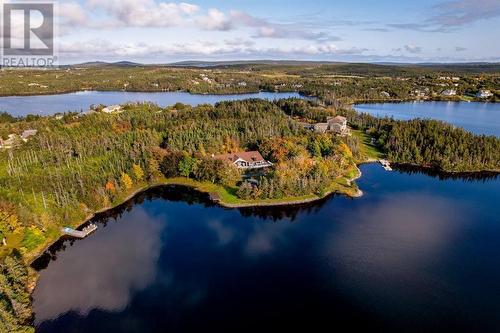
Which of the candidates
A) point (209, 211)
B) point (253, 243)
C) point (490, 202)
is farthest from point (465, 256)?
point (209, 211)

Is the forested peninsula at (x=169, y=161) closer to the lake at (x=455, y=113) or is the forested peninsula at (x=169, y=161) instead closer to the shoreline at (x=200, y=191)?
the shoreline at (x=200, y=191)

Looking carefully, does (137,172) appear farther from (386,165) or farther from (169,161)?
(386,165)

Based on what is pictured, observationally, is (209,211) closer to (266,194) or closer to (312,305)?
(266,194)

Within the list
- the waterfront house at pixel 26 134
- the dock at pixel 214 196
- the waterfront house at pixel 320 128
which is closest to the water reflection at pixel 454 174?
the waterfront house at pixel 320 128

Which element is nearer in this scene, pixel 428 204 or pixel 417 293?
pixel 417 293

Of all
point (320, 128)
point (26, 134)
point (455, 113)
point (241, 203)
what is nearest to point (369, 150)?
point (320, 128)

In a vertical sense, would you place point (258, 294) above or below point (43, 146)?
below
